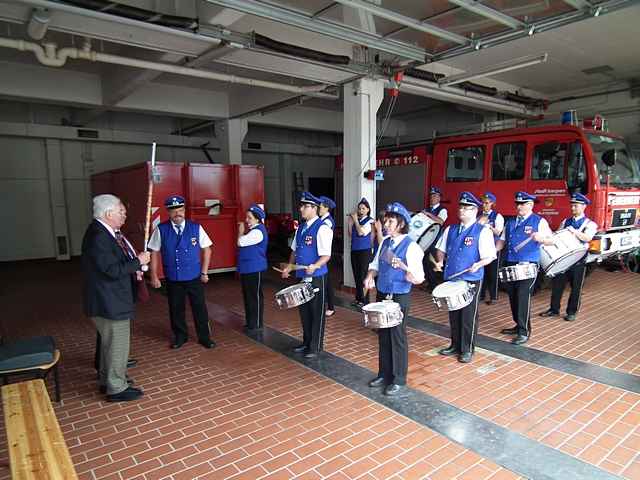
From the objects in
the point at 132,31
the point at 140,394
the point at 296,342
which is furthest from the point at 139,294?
the point at 132,31

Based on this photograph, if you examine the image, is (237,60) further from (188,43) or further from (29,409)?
(29,409)

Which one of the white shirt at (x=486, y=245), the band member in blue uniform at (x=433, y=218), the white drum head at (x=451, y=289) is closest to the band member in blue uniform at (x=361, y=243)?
the band member in blue uniform at (x=433, y=218)

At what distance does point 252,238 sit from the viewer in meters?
5.24

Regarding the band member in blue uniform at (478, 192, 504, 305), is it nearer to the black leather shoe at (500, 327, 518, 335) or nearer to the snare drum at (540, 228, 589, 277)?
the snare drum at (540, 228, 589, 277)

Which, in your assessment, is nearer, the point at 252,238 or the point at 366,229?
the point at 252,238

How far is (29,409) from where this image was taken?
2549 millimetres

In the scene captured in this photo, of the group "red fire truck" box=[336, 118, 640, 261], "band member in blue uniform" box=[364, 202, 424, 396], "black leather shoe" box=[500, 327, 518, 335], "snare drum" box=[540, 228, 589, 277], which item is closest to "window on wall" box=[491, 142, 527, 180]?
"red fire truck" box=[336, 118, 640, 261]

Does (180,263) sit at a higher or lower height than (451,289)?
higher

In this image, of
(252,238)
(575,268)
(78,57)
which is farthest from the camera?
(78,57)

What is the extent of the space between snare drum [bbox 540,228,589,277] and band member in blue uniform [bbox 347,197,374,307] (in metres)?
2.36

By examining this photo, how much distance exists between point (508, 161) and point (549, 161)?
0.65m

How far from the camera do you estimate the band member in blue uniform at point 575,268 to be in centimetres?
551

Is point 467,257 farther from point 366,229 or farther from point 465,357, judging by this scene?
point 366,229

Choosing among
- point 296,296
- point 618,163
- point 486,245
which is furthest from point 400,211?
point 618,163
